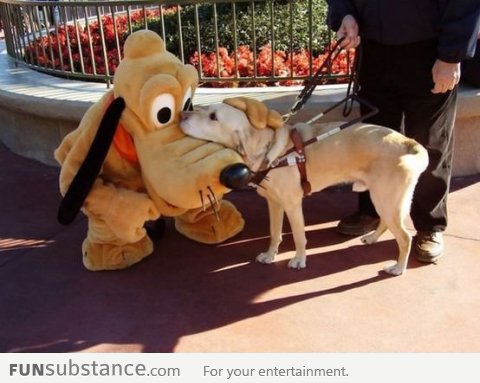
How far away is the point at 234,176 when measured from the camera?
3.12 meters

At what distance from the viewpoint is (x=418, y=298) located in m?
3.53

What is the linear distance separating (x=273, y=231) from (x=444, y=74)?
1431 mm

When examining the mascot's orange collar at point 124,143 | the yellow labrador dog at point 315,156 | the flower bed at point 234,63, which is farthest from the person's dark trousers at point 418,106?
the mascot's orange collar at point 124,143

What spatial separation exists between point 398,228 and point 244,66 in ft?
8.11

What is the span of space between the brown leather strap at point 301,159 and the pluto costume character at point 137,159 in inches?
19.3

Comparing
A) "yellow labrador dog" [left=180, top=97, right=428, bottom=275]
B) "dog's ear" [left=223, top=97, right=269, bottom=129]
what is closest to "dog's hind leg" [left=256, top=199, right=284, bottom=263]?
"yellow labrador dog" [left=180, top=97, right=428, bottom=275]

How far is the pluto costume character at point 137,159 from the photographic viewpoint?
325 cm

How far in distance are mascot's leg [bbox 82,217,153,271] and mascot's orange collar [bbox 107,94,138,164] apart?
49 centimetres

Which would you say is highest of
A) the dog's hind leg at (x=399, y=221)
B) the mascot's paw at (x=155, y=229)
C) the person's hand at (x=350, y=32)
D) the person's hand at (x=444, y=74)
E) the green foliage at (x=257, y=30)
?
the person's hand at (x=350, y=32)

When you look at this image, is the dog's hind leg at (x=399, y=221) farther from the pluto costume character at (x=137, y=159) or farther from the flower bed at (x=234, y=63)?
the flower bed at (x=234, y=63)

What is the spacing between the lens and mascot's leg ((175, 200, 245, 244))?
4.28 meters

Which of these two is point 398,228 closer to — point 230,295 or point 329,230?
point 329,230

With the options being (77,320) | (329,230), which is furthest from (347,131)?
(77,320)

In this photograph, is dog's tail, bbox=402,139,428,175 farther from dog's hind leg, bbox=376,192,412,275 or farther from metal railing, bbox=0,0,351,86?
metal railing, bbox=0,0,351,86
